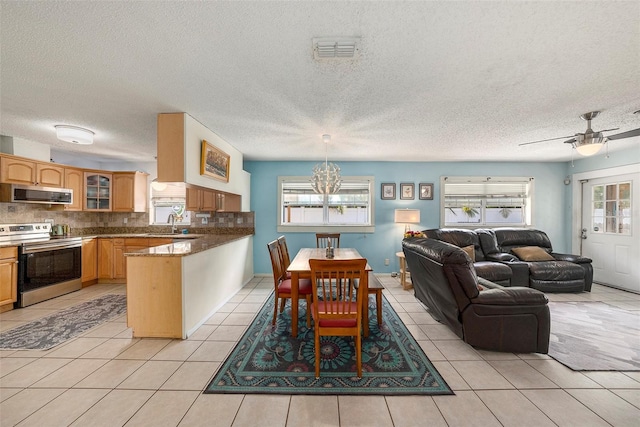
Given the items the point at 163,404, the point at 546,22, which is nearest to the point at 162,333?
the point at 163,404

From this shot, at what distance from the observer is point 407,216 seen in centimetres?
482

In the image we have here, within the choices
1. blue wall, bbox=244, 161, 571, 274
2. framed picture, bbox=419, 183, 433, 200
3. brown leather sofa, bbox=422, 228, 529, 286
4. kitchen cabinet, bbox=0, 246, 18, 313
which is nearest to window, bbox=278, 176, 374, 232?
blue wall, bbox=244, 161, 571, 274

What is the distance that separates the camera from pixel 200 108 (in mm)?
2709

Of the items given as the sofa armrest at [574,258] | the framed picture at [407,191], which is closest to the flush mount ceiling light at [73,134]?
the framed picture at [407,191]

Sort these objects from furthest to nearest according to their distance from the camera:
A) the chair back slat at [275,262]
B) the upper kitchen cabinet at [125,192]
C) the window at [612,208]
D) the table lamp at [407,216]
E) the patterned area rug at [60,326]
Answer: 1. the upper kitchen cabinet at [125,192]
2. the table lamp at [407,216]
3. the window at [612,208]
4. the chair back slat at [275,262]
5. the patterned area rug at [60,326]

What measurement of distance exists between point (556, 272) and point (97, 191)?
320 inches

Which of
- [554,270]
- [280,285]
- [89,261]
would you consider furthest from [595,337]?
[89,261]

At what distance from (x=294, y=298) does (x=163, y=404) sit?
1306 millimetres

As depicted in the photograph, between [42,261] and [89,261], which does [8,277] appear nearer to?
[42,261]

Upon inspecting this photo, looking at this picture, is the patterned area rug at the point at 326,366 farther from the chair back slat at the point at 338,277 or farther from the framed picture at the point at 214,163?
the framed picture at the point at 214,163

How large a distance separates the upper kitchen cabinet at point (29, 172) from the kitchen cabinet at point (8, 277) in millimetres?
988

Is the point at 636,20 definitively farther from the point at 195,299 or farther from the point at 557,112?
the point at 195,299

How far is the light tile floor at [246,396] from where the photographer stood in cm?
161

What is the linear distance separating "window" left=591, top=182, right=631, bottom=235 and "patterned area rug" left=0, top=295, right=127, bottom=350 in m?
7.97
